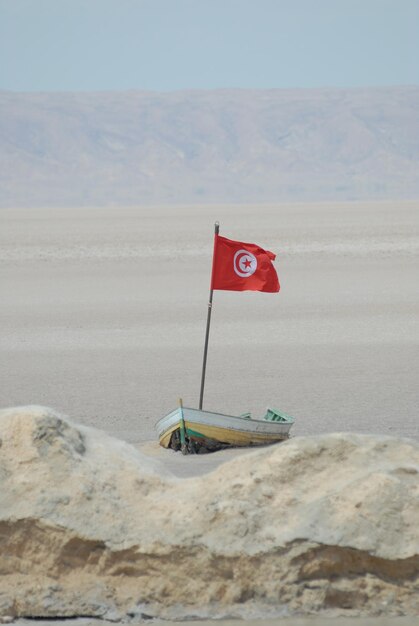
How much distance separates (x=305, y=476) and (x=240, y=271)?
110 inches

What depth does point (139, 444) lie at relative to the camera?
8.28m

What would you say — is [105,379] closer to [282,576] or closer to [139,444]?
[139,444]

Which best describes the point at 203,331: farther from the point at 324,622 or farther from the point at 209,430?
the point at 324,622

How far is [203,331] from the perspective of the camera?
1446 centimetres

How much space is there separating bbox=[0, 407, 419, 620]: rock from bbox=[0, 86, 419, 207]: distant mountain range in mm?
110439

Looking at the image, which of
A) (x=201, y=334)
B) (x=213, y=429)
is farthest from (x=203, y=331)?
(x=213, y=429)

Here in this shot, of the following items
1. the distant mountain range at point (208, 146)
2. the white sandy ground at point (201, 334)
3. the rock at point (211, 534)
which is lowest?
the rock at point (211, 534)

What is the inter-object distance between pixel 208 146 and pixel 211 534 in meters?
136

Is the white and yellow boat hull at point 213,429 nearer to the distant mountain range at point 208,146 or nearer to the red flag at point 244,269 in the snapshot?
the red flag at point 244,269

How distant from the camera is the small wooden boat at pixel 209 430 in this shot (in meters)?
7.75

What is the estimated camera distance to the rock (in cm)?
518

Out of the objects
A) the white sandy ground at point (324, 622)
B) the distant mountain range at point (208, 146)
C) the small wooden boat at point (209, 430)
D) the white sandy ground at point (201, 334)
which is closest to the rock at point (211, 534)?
the white sandy ground at point (324, 622)

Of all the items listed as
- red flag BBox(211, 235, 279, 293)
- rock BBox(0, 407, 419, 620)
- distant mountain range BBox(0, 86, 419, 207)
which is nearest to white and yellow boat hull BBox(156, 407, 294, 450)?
red flag BBox(211, 235, 279, 293)

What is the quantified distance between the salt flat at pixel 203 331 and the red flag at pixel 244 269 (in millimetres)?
1461
